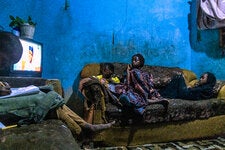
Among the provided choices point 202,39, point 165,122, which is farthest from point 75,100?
point 202,39

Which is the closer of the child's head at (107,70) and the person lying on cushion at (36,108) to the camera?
the person lying on cushion at (36,108)

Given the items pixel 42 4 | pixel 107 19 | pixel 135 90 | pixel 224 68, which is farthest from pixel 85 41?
pixel 224 68

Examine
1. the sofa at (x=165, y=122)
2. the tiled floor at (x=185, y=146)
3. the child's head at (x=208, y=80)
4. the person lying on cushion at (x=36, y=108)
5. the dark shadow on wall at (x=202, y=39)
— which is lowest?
the tiled floor at (x=185, y=146)

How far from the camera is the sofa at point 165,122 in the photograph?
234cm

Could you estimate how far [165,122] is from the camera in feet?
8.21

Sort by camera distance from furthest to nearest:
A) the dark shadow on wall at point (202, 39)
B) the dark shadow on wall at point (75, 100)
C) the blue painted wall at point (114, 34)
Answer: the dark shadow on wall at point (202, 39) < the dark shadow on wall at point (75, 100) < the blue painted wall at point (114, 34)

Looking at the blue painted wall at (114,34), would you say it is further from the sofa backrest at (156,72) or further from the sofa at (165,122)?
the sofa at (165,122)

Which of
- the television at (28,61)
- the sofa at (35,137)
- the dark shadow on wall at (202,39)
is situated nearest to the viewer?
the sofa at (35,137)

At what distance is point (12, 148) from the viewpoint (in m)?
0.97

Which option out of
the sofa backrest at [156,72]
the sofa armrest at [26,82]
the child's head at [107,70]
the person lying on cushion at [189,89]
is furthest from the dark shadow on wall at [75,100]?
the sofa armrest at [26,82]

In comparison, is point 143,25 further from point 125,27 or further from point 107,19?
point 107,19

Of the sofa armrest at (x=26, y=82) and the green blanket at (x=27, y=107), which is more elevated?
the sofa armrest at (x=26, y=82)

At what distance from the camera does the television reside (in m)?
2.18

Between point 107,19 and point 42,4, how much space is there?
942 millimetres
